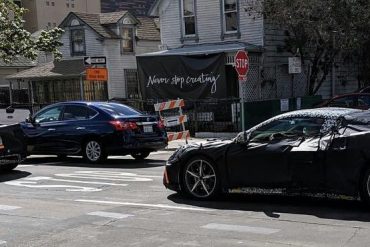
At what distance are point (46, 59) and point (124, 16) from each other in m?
6.78

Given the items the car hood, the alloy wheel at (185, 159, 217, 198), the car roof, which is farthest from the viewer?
the alloy wheel at (185, 159, 217, 198)

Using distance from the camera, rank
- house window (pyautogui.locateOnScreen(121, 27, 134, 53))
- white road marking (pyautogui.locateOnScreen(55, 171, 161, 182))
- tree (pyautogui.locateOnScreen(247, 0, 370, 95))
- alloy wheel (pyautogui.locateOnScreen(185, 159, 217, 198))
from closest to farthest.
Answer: alloy wheel (pyautogui.locateOnScreen(185, 159, 217, 198)) < white road marking (pyautogui.locateOnScreen(55, 171, 161, 182)) < tree (pyautogui.locateOnScreen(247, 0, 370, 95)) < house window (pyautogui.locateOnScreen(121, 27, 134, 53))

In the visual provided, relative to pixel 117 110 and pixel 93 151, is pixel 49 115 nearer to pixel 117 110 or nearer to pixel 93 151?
pixel 93 151

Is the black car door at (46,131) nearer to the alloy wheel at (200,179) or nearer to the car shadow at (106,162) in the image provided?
the car shadow at (106,162)

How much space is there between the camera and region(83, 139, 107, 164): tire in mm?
13547

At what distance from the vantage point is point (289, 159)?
777 cm

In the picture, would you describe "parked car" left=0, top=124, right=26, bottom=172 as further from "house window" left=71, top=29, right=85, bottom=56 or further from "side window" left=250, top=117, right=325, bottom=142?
"house window" left=71, top=29, right=85, bottom=56

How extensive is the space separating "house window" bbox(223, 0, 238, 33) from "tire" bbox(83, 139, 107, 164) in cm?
1318

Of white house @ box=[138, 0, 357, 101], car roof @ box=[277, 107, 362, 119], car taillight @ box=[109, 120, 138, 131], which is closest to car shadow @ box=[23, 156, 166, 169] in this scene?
car taillight @ box=[109, 120, 138, 131]

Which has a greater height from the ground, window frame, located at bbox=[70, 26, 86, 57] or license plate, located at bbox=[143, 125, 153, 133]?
window frame, located at bbox=[70, 26, 86, 57]

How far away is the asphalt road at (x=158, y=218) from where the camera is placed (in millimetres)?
6367

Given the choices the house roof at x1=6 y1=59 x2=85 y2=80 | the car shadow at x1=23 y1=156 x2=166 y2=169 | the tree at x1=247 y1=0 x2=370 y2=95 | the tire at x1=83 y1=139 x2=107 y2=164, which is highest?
the tree at x1=247 y1=0 x2=370 y2=95

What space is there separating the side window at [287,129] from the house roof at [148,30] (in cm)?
2773

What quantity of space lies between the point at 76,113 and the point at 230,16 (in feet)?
42.9
